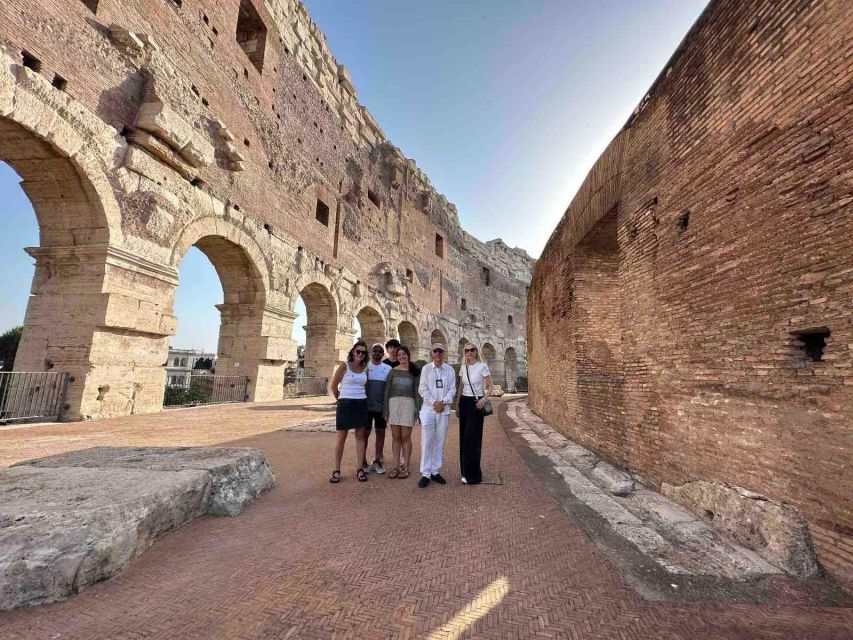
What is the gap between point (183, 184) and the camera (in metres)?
8.68

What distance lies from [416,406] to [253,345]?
27.7 feet

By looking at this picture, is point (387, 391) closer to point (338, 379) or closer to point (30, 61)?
point (338, 379)

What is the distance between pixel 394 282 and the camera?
716 inches

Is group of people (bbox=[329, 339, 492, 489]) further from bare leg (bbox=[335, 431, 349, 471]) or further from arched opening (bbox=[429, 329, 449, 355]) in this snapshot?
arched opening (bbox=[429, 329, 449, 355])

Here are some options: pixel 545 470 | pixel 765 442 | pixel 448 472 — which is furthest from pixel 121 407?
pixel 765 442

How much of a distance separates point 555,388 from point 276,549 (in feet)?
20.7

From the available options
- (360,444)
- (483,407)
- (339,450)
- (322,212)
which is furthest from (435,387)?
(322,212)

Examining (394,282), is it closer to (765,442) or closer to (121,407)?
(121,407)

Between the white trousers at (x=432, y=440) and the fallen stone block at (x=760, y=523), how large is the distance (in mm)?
2294

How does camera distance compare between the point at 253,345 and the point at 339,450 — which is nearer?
the point at 339,450

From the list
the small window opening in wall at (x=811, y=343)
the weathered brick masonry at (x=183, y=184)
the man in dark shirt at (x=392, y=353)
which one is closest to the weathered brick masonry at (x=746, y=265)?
the small window opening in wall at (x=811, y=343)

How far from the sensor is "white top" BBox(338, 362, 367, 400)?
4184 mm

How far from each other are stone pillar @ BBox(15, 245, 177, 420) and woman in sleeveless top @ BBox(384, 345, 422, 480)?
5955 mm

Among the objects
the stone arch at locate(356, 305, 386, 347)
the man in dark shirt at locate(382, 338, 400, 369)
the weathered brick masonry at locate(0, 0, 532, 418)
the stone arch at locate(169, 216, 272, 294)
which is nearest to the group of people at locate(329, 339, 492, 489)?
the man in dark shirt at locate(382, 338, 400, 369)
